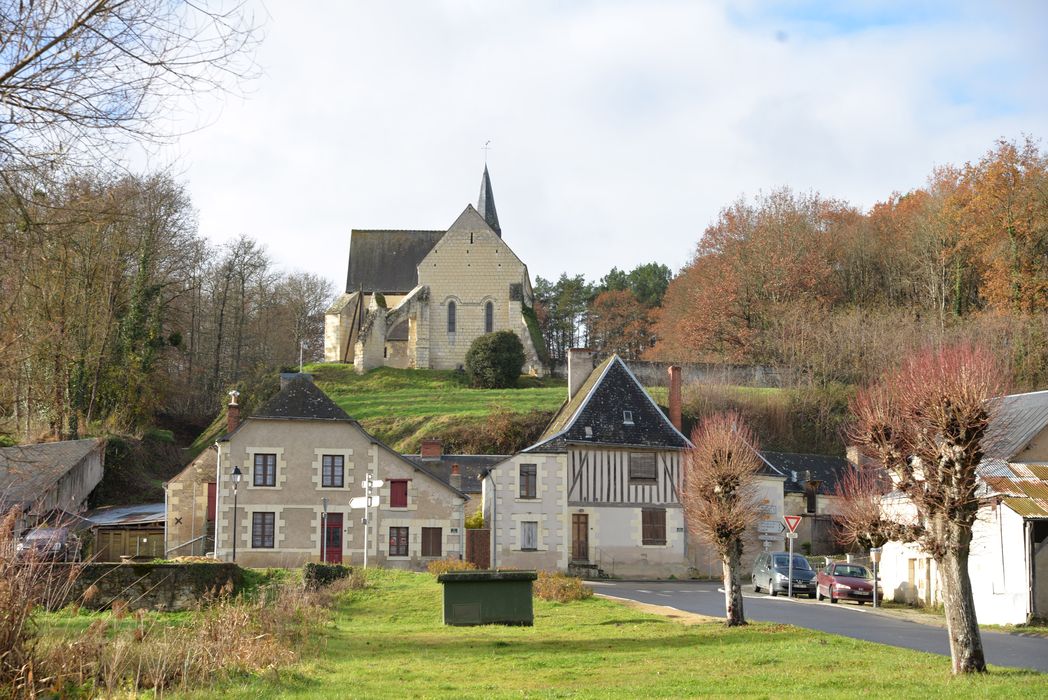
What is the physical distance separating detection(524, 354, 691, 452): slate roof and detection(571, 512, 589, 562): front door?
208cm

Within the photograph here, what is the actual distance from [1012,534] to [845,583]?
464 centimetres

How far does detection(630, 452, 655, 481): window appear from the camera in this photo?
112 feet

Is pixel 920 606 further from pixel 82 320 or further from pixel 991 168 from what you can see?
pixel 991 168

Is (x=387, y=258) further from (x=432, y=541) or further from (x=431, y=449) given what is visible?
(x=432, y=541)

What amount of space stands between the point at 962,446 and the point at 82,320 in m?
27.9

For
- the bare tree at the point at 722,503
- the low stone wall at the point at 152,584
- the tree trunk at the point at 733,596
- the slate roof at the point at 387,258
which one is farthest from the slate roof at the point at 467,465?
the slate roof at the point at 387,258

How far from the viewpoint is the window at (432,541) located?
3003cm

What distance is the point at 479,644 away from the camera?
14.4 meters

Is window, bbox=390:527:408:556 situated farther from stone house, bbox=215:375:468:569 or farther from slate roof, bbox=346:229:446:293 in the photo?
slate roof, bbox=346:229:446:293

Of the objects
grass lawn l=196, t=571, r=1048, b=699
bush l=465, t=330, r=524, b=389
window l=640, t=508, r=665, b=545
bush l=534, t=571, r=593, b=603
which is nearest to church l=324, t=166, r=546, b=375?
A: bush l=465, t=330, r=524, b=389

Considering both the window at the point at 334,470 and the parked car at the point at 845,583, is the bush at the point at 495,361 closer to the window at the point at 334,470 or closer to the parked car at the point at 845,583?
the window at the point at 334,470

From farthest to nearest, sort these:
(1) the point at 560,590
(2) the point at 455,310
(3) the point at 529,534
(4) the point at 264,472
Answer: (2) the point at 455,310
(3) the point at 529,534
(4) the point at 264,472
(1) the point at 560,590

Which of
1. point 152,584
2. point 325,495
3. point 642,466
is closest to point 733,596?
point 152,584

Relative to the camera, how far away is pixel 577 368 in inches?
1572
